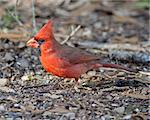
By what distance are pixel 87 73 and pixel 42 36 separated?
0.76 m

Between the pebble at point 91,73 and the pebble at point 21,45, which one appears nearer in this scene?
the pebble at point 91,73

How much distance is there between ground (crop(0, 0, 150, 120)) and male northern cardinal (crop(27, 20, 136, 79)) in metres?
0.16

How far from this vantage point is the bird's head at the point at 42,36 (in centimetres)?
495

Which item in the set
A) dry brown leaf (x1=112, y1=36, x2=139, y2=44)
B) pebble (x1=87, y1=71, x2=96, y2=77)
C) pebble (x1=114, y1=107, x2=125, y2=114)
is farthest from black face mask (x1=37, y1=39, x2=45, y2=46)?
dry brown leaf (x1=112, y1=36, x2=139, y2=44)

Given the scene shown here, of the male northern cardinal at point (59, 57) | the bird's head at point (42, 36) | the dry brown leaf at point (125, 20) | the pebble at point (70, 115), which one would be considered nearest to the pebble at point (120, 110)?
the pebble at point (70, 115)

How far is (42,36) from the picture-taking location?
498 centimetres

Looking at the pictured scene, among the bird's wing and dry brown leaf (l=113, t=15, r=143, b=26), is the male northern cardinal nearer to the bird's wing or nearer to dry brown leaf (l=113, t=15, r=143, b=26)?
the bird's wing

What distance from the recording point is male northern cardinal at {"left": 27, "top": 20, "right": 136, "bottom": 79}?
495 centimetres

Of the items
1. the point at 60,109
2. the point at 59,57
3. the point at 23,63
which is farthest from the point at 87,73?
the point at 60,109

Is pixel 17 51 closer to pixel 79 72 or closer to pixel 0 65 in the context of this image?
pixel 0 65

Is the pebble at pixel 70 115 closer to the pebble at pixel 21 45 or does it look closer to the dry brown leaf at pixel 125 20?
the pebble at pixel 21 45

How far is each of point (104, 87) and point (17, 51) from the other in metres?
1.50

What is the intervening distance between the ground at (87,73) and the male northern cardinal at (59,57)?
0.52ft

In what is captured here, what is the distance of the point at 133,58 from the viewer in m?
5.99
